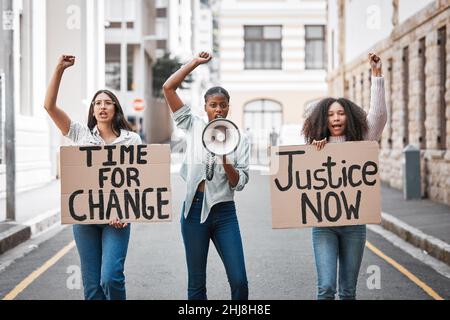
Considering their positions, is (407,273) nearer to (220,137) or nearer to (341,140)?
(341,140)

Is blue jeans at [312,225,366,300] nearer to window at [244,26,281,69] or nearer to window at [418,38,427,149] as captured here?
window at [418,38,427,149]

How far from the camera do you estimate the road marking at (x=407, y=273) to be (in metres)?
7.75

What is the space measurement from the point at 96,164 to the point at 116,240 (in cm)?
58

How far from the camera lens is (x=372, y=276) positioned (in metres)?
8.71

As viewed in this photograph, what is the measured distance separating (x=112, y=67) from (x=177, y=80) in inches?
1533

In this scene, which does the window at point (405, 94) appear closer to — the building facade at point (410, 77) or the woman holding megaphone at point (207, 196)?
the building facade at point (410, 77)

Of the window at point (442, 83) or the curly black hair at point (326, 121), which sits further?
the window at point (442, 83)

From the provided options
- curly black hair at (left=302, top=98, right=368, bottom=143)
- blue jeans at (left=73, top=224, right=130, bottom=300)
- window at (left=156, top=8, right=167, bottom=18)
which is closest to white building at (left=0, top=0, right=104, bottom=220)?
blue jeans at (left=73, top=224, right=130, bottom=300)

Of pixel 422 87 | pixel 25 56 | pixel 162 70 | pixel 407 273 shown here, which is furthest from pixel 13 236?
pixel 162 70

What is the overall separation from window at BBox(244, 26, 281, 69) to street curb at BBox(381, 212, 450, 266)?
33.3 m

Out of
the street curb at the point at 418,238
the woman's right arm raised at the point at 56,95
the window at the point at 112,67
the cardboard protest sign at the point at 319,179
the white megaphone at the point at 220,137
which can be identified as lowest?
the street curb at the point at 418,238

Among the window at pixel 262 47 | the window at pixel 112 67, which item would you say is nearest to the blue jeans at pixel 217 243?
the window at pixel 112 67

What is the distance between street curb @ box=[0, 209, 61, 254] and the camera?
35.8 ft

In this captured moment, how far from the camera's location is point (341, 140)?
5.68 metres
